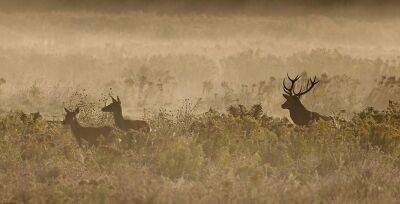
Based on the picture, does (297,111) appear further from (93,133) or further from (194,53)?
(194,53)

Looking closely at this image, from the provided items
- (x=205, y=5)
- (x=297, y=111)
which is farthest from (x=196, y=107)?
(x=205, y=5)

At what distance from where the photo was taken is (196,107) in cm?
1717

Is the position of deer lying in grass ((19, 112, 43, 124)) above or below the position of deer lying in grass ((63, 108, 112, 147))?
above

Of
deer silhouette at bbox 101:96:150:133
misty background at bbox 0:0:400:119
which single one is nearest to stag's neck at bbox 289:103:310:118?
misty background at bbox 0:0:400:119

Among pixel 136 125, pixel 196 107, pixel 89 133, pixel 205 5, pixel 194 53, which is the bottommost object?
pixel 89 133

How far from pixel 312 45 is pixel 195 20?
294 inches

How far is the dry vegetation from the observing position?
9.44 metres

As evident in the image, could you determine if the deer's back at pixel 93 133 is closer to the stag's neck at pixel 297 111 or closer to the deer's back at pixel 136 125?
the deer's back at pixel 136 125

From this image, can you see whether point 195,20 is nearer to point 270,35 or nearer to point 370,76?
point 270,35

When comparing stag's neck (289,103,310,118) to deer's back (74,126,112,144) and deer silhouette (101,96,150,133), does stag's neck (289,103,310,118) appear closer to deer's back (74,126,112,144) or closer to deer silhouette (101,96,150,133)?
deer silhouette (101,96,150,133)

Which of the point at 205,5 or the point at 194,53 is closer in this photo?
the point at 194,53

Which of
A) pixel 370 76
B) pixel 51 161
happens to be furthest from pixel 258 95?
pixel 51 161

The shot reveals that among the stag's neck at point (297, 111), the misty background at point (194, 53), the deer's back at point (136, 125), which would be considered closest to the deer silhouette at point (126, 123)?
the deer's back at point (136, 125)

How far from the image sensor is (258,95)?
19891 millimetres
